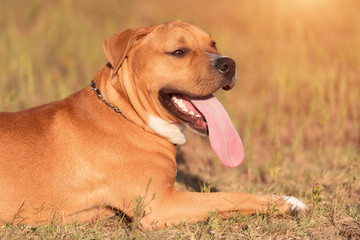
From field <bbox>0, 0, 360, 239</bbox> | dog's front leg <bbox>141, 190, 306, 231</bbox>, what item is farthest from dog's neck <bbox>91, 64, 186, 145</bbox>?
field <bbox>0, 0, 360, 239</bbox>

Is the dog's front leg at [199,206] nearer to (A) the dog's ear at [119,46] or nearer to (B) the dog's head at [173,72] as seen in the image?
(B) the dog's head at [173,72]

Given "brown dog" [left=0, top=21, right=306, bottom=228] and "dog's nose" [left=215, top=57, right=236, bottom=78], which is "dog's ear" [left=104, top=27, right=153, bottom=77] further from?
"dog's nose" [left=215, top=57, right=236, bottom=78]

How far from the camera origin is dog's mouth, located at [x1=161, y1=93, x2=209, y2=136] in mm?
3822

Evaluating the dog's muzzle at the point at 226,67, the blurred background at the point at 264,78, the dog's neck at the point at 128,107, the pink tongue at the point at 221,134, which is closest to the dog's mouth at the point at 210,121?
the pink tongue at the point at 221,134

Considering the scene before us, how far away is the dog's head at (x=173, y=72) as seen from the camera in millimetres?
3760

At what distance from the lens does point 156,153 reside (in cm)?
369

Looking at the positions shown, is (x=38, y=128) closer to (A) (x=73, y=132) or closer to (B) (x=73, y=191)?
(A) (x=73, y=132)

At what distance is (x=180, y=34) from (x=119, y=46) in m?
0.55

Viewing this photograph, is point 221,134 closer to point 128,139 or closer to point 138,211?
point 128,139

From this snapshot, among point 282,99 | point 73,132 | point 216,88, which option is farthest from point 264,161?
point 73,132

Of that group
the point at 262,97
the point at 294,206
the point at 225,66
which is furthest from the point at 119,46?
the point at 262,97

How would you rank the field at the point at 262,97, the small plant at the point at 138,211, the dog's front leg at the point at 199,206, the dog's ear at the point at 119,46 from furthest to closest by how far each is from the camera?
the dog's ear at the point at 119,46 < the field at the point at 262,97 < the dog's front leg at the point at 199,206 < the small plant at the point at 138,211

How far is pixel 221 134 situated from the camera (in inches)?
154

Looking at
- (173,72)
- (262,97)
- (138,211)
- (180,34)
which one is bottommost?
(262,97)
